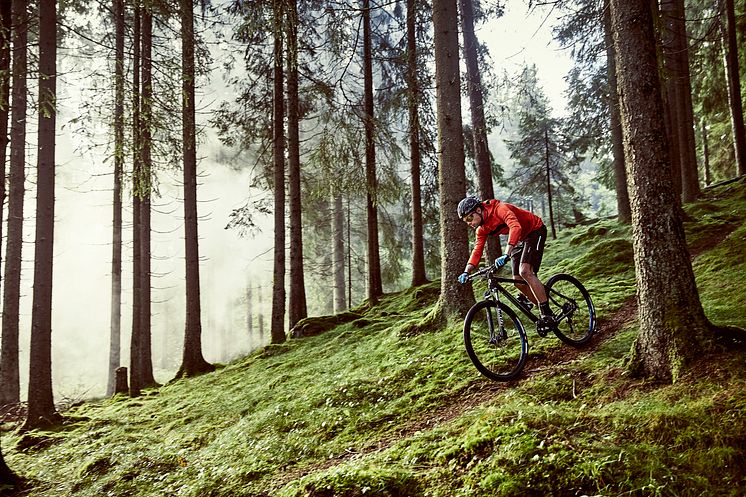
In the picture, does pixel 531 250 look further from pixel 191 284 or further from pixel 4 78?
pixel 191 284

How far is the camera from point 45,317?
9.05m

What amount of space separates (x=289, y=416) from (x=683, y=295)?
5.36 m

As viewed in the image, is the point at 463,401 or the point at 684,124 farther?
the point at 684,124

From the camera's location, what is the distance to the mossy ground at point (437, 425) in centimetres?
310

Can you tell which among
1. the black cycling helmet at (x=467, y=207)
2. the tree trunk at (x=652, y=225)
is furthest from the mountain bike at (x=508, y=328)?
the tree trunk at (x=652, y=225)

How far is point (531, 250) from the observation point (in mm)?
5660

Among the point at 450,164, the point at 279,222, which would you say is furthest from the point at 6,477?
the point at 279,222

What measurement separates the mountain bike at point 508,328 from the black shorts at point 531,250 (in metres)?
0.34

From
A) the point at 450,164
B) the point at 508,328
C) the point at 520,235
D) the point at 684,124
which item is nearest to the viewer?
the point at 520,235

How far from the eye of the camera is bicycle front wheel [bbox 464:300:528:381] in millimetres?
5258

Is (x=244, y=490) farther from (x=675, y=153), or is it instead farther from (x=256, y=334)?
(x=256, y=334)

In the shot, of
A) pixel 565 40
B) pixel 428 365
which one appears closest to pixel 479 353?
pixel 428 365

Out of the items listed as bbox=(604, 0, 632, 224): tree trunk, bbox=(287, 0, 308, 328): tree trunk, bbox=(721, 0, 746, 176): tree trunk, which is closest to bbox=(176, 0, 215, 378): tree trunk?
bbox=(287, 0, 308, 328): tree trunk

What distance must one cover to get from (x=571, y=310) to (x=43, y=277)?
1047 cm
